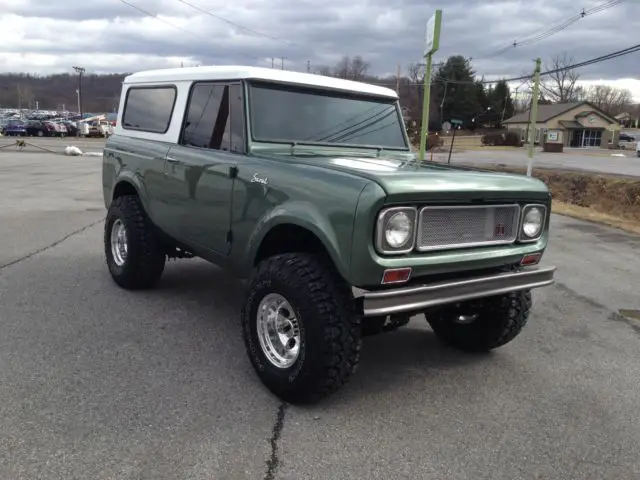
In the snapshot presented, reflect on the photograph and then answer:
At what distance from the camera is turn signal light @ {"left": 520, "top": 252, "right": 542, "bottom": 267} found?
3.88 meters

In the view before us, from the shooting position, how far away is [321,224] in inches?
129

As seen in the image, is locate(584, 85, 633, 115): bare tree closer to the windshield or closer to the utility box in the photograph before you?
the utility box

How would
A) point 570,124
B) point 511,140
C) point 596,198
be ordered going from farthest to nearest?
point 570,124 → point 511,140 → point 596,198

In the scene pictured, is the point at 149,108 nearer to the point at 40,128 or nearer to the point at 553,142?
the point at 40,128

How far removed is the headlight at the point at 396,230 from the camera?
3.10 meters

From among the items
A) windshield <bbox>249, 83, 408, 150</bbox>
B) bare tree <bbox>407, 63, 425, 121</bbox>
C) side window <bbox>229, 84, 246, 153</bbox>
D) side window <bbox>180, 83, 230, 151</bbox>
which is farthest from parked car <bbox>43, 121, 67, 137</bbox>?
side window <bbox>229, 84, 246, 153</bbox>

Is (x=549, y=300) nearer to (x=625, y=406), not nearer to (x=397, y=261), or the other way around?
(x=625, y=406)

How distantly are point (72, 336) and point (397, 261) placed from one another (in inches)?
108

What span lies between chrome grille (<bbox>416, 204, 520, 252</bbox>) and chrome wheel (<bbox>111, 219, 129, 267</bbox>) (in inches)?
137

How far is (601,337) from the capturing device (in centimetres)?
512

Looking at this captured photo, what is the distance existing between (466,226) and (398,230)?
59cm

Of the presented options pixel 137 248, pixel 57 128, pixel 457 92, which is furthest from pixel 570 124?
pixel 137 248

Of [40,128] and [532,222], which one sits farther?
[40,128]

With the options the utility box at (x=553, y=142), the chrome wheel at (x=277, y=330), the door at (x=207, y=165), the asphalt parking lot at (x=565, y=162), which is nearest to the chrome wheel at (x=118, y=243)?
the door at (x=207, y=165)
